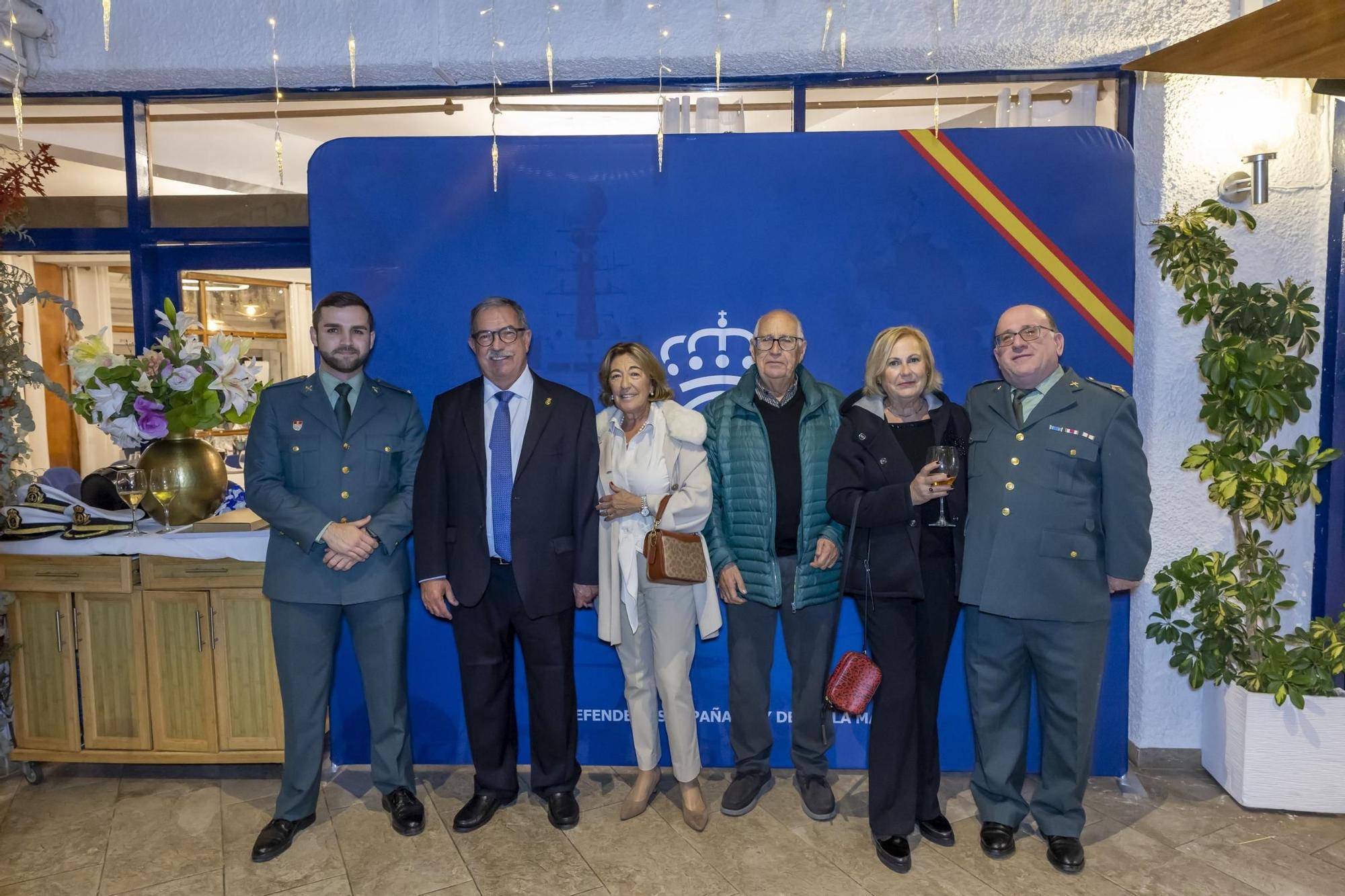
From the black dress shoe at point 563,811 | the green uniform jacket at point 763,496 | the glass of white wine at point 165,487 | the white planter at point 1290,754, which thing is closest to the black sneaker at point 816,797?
the green uniform jacket at point 763,496

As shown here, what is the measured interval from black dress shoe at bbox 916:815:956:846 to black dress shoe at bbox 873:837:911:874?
5.7 inches

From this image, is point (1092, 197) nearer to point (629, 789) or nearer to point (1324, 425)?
point (1324, 425)

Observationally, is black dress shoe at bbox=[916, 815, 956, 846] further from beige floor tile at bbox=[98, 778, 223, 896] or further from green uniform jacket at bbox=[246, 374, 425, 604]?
beige floor tile at bbox=[98, 778, 223, 896]

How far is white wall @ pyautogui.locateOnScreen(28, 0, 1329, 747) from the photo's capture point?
11.2 feet

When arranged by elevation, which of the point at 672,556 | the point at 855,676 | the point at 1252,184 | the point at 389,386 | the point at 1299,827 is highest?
the point at 1252,184

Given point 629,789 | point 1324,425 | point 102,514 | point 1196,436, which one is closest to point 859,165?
point 1196,436

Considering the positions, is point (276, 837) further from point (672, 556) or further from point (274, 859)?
point (672, 556)

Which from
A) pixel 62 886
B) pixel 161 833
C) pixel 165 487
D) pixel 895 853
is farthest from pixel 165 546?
pixel 895 853

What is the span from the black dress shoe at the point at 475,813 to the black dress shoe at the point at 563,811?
22cm

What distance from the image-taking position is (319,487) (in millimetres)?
2975

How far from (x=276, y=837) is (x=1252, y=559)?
379cm

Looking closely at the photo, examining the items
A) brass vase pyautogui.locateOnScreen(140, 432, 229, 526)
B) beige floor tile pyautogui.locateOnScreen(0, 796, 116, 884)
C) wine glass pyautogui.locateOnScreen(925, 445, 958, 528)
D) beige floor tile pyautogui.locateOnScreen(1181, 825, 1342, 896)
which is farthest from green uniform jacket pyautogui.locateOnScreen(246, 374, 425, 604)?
beige floor tile pyautogui.locateOnScreen(1181, 825, 1342, 896)

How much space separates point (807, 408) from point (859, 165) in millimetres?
1144

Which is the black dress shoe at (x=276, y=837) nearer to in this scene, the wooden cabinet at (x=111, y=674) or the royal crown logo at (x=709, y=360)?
the wooden cabinet at (x=111, y=674)
